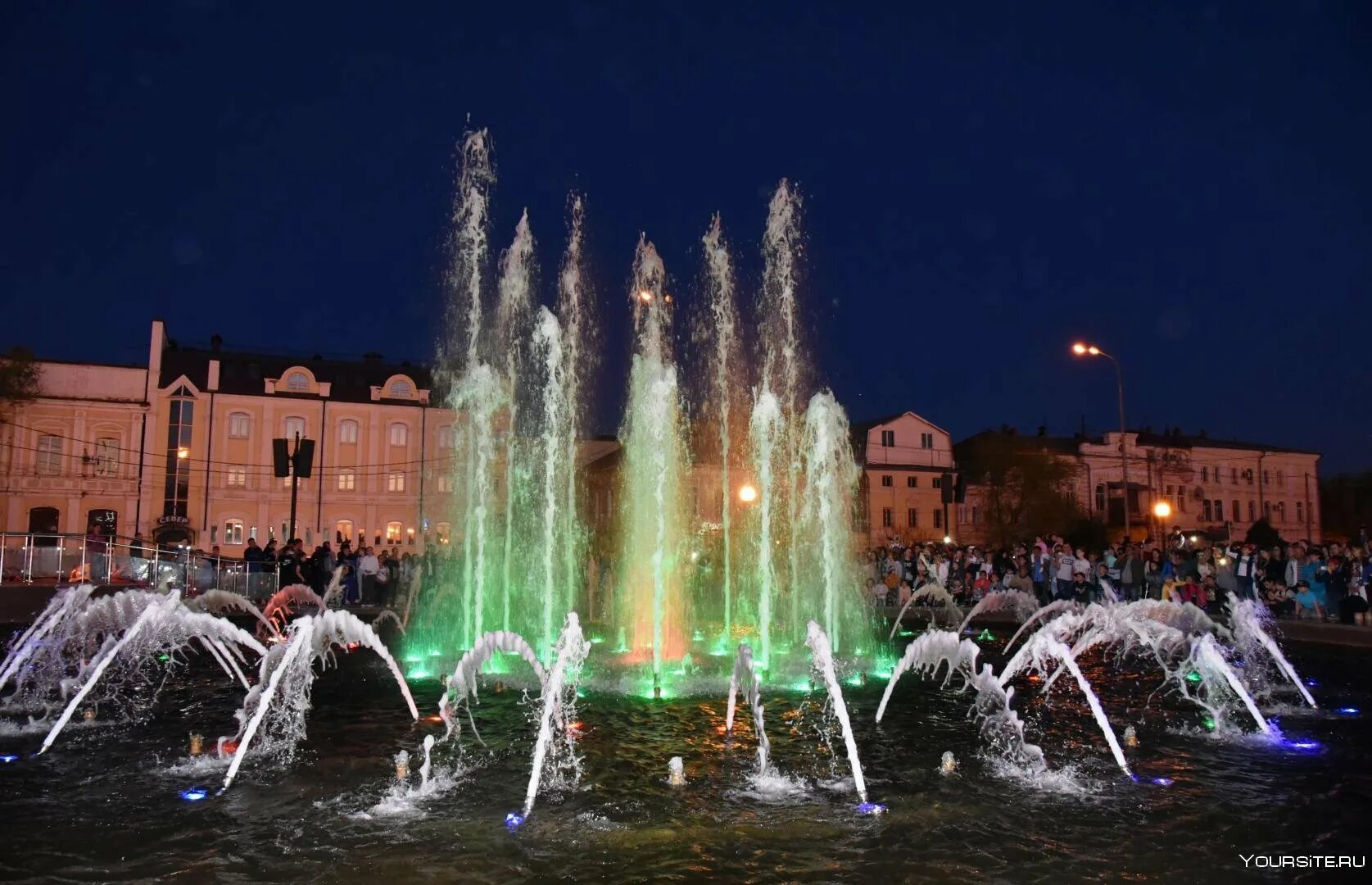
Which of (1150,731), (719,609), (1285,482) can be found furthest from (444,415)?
(1285,482)

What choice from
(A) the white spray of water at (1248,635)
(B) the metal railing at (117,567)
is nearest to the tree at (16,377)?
(B) the metal railing at (117,567)

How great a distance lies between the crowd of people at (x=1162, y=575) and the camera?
1859 centimetres

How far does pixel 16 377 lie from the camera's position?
152 ft

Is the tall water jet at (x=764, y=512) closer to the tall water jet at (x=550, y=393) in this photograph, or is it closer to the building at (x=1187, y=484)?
the tall water jet at (x=550, y=393)

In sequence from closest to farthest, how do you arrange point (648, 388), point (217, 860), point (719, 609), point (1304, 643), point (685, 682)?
point (217, 860) < point (685, 682) < point (1304, 643) < point (648, 388) < point (719, 609)

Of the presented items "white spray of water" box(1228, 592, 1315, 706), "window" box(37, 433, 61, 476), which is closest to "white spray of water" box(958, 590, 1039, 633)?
"white spray of water" box(1228, 592, 1315, 706)

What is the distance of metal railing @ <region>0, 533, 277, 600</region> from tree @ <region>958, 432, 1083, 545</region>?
45.5m

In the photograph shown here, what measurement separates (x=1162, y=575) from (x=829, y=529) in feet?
25.7

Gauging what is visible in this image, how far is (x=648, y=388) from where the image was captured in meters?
18.5

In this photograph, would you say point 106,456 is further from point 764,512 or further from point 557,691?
point 557,691

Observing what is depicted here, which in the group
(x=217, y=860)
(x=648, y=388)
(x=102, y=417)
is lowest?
(x=217, y=860)

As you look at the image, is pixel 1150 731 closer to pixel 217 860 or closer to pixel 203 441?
pixel 217 860

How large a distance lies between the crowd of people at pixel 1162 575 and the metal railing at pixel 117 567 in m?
16.7

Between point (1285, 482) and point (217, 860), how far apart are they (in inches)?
3510
